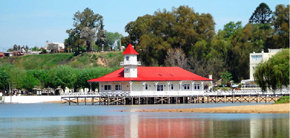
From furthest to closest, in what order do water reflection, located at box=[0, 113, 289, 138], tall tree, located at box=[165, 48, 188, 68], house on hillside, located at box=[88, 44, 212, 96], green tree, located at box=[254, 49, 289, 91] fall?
1. tall tree, located at box=[165, 48, 188, 68]
2. house on hillside, located at box=[88, 44, 212, 96]
3. green tree, located at box=[254, 49, 289, 91]
4. water reflection, located at box=[0, 113, 289, 138]

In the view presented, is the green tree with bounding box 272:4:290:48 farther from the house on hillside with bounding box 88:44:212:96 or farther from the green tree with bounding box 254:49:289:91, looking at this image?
the green tree with bounding box 254:49:289:91

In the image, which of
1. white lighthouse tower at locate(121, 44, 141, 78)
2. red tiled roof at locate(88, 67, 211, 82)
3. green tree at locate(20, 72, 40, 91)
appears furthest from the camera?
green tree at locate(20, 72, 40, 91)

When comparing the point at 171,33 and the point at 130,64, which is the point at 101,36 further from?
the point at 130,64

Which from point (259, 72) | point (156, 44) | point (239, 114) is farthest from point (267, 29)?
point (239, 114)

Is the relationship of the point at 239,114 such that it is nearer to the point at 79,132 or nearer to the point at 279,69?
the point at 279,69

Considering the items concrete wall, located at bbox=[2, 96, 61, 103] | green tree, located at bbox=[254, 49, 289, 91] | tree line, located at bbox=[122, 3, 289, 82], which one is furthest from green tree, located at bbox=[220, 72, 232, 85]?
green tree, located at bbox=[254, 49, 289, 91]

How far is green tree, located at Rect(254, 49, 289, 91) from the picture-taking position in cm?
Answer: 7075

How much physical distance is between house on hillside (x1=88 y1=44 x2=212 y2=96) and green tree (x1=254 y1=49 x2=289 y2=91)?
57.9 ft

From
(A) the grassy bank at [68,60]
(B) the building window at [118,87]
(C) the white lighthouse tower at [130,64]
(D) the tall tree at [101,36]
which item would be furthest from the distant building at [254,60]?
(D) the tall tree at [101,36]

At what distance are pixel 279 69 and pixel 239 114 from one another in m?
14.1

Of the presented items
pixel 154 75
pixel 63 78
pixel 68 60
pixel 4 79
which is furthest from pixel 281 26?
pixel 68 60

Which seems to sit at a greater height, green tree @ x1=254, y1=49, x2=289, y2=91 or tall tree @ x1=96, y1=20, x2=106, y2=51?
tall tree @ x1=96, y1=20, x2=106, y2=51

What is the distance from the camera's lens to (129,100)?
8825cm

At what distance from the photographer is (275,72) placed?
7094 centimetres
